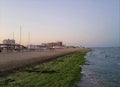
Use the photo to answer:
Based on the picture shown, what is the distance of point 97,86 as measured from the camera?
62.3 ft

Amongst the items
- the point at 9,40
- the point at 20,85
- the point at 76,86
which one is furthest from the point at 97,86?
the point at 9,40

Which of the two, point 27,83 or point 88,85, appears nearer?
point 27,83

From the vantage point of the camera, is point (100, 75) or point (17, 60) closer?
point (100, 75)

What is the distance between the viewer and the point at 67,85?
17844mm

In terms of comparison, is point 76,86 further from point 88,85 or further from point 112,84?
point 112,84

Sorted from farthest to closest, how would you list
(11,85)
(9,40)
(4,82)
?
(9,40) → (4,82) → (11,85)

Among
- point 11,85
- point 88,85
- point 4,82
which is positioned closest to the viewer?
point 11,85

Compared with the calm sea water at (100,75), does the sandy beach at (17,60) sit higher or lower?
higher

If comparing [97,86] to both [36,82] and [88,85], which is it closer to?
[88,85]

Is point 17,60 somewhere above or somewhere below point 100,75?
above

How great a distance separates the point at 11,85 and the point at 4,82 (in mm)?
1268

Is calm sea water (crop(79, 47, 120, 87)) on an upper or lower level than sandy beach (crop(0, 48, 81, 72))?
lower

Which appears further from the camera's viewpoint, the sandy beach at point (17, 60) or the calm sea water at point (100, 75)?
the sandy beach at point (17, 60)

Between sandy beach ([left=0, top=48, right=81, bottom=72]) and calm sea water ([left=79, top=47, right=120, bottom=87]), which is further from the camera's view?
sandy beach ([left=0, top=48, right=81, bottom=72])
